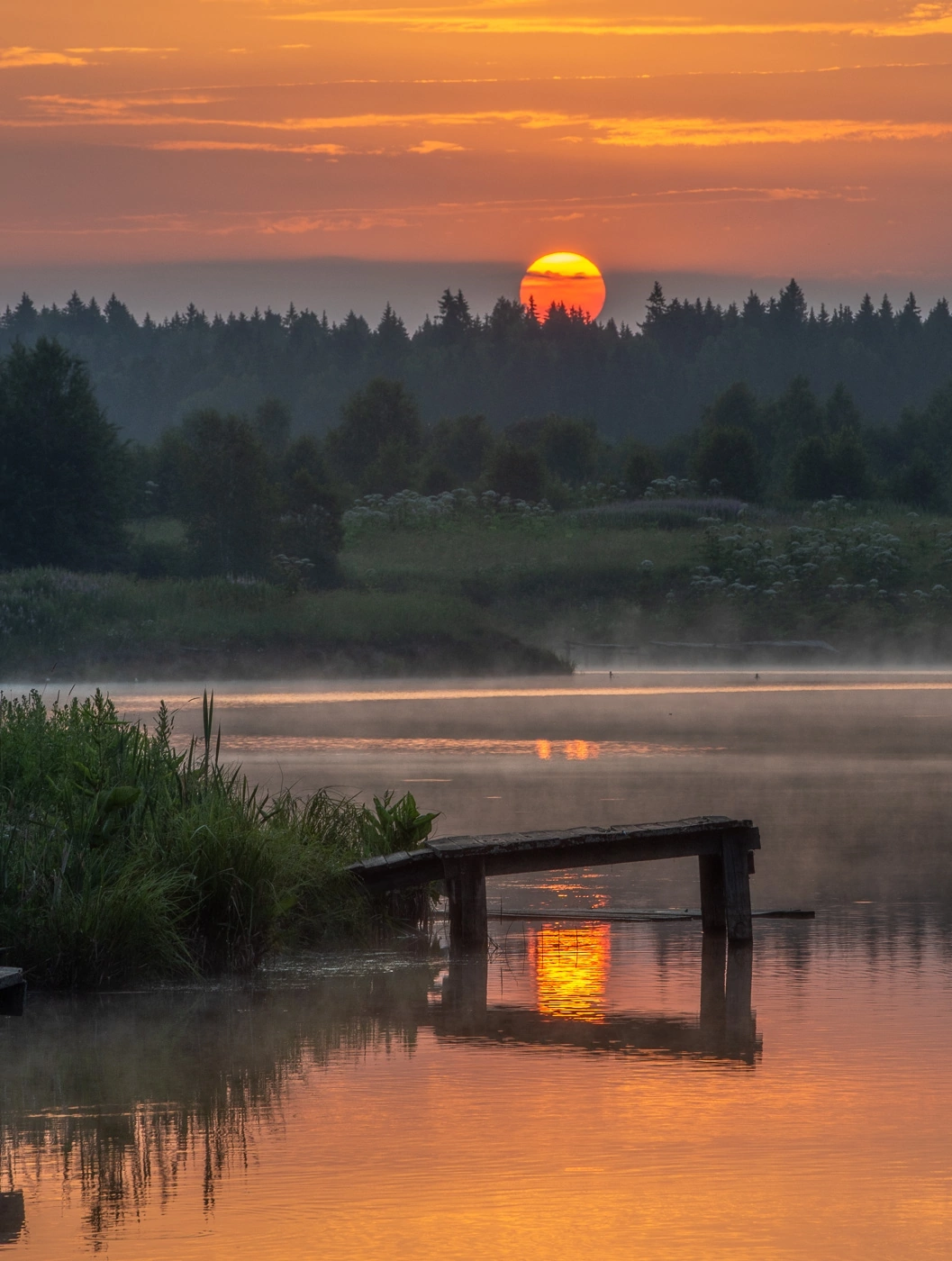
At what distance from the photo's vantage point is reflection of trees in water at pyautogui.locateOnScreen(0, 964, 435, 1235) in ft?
28.4

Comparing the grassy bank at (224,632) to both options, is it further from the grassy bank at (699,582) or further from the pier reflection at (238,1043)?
the pier reflection at (238,1043)

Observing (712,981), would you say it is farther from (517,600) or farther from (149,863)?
(517,600)

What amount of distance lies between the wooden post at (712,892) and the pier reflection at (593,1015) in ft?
2.82

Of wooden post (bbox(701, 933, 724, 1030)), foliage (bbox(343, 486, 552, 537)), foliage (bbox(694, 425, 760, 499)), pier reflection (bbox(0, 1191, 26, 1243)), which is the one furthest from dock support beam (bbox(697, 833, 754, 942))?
foliage (bbox(694, 425, 760, 499))

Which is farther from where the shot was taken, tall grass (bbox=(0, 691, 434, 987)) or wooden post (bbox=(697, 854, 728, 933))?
wooden post (bbox=(697, 854, 728, 933))

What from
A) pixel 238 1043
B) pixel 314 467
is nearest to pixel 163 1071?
pixel 238 1043

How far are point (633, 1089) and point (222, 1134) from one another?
6.70 ft

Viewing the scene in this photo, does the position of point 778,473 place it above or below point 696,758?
above

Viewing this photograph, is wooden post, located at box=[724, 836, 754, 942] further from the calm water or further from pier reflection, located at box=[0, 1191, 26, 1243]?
pier reflection, located at box=[0, 1191, 26, 1243]

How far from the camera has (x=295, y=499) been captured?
258ft

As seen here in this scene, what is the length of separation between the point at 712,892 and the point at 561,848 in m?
1.34

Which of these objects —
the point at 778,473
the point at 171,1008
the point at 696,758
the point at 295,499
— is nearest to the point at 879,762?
the point at 696,758

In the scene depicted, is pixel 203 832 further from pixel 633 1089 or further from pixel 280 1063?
pixel 633 1089

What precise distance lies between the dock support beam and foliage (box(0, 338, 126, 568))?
60887 mm
